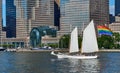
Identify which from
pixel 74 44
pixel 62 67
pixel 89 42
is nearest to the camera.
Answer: pixel 62 67

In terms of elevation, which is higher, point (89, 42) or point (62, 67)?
point (89, 42)

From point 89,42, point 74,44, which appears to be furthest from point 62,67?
point 74,44

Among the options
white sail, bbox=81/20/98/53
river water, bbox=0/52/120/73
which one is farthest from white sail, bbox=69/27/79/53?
river water, bbox=0/52/120/73

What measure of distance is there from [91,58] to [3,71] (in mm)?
57297

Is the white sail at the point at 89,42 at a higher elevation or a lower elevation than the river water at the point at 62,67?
higher

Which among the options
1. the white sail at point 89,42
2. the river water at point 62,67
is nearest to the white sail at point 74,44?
the white sail at point 89,42

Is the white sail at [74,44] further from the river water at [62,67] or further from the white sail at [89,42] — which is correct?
the river water at [62,67]

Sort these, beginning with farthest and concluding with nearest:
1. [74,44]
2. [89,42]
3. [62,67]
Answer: [74,44] < [89,42] < [62,67]

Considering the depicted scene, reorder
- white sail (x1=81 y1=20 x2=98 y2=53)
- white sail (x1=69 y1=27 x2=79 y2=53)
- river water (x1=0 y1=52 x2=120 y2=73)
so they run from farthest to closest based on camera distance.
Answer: white sail (x1=69 y1=27 x2=79 y2=53) → white sail (x1=81 y1=20 x2=98 y2=53) → river water (x1=0 y1=52 x2=120 y2=73)

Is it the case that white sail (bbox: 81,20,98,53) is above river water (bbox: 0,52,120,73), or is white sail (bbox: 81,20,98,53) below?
above

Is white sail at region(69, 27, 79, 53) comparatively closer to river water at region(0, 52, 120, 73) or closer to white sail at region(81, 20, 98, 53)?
white sail at region(81, 20, 98, 53)

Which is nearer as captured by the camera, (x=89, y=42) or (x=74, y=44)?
(x=89, y=42)

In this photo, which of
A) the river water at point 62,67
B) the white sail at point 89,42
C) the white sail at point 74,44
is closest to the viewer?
the river water at point 62,67

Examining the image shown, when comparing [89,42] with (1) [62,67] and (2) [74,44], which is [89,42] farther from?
(1) [62,67]
